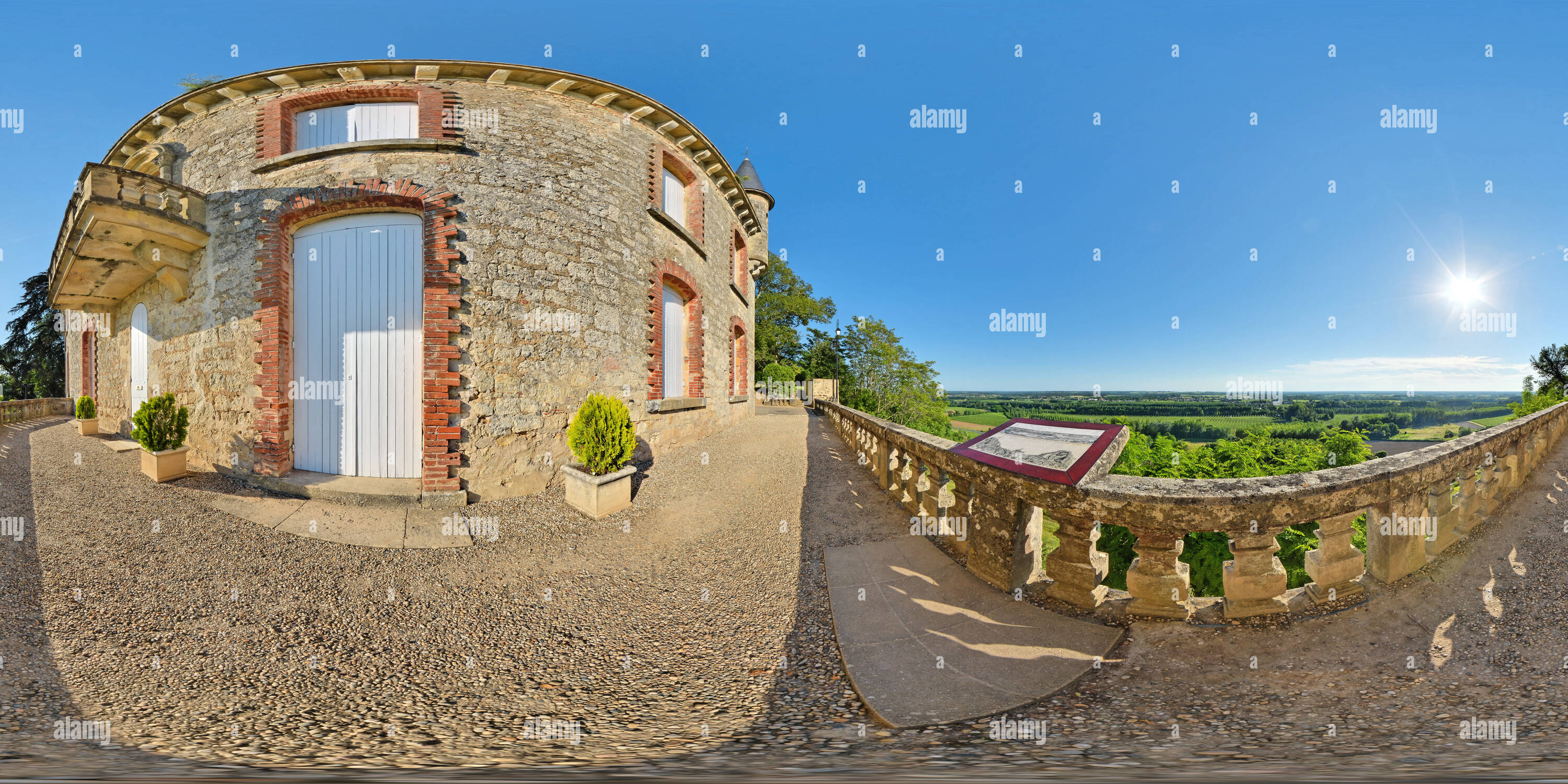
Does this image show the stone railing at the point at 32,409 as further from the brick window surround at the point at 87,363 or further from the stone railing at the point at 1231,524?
the stone railing at the point at 1231,524

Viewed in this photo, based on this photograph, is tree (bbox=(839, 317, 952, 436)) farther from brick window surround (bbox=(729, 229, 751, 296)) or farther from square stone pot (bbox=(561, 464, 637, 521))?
square stone pot (bbox=(561, 464, 637, 521))

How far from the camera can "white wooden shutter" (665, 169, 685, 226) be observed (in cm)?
985

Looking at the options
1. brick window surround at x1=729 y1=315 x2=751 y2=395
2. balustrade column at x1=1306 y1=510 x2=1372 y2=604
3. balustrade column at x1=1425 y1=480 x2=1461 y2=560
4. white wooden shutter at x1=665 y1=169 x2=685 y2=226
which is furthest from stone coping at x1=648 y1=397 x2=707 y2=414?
balustrade column at x1=1425 y1=480 x2=1461 y2=560

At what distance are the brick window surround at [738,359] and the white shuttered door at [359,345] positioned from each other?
311 inches

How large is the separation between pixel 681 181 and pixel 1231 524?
10.6 m

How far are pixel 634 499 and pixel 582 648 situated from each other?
11.4ft

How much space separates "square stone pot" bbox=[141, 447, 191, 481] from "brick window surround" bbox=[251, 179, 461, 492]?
1.18 meters

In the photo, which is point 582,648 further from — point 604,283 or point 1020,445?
point 604,283

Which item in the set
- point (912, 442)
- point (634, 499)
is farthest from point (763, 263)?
point (912, 442)

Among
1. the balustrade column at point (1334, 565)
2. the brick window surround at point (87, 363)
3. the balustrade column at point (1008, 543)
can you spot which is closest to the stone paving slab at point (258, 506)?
the balustrade column at point (1008, 543)

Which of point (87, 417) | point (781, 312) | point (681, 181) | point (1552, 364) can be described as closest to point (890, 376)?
point (781, 312)

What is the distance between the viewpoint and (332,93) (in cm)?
708

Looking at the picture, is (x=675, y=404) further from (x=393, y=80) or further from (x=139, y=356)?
(x=139, y=356)

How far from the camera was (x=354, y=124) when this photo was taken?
282 inches
